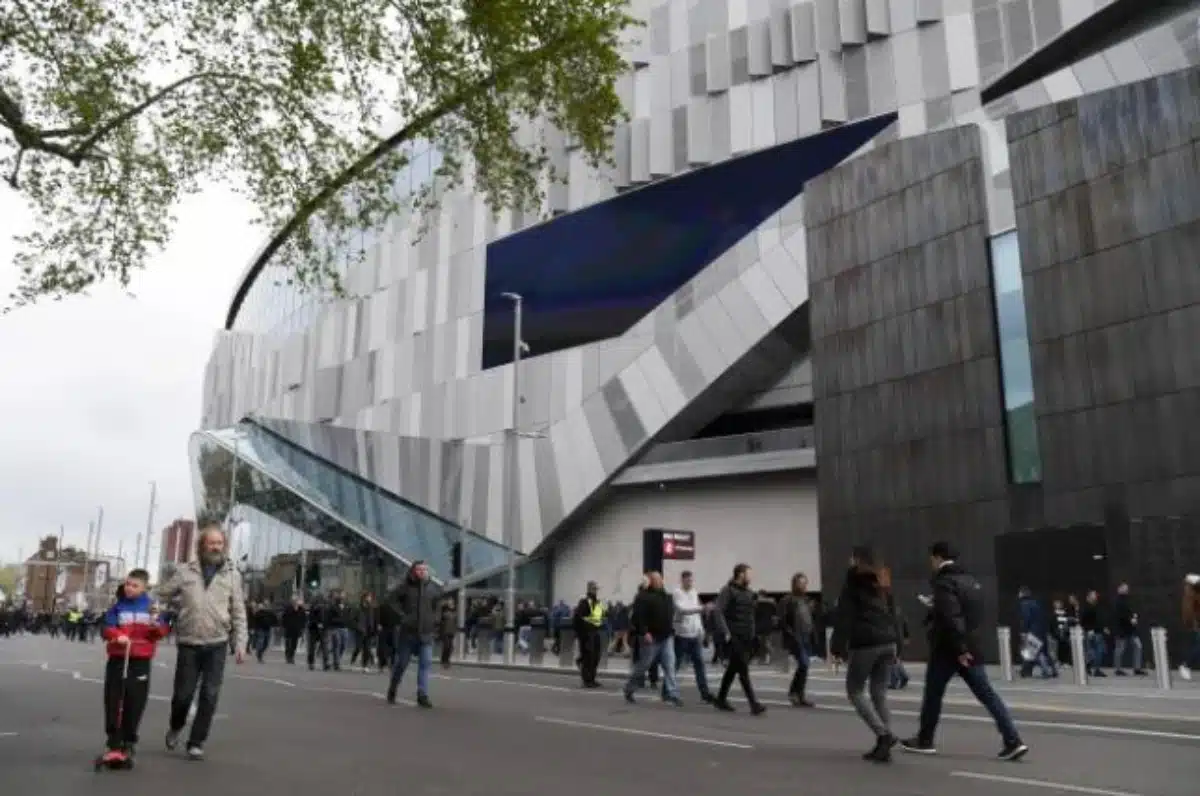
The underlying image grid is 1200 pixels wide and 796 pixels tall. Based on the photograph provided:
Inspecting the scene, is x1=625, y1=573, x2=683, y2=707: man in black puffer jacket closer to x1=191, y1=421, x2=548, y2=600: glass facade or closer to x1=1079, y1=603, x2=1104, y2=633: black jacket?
x1=1079, y1=603, x2=1104, y2=633: black jacket

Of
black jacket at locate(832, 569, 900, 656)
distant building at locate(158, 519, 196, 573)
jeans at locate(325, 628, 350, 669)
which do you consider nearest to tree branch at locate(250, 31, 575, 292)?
black jacket at locate(832, 569, 900, 656)

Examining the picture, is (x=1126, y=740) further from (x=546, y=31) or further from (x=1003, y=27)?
(x=1003, y=27)

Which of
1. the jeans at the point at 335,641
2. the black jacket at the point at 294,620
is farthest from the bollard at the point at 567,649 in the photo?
the black jacket at the point at 294,620

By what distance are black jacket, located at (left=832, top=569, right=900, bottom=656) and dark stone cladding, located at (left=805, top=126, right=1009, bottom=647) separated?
16.7 metres

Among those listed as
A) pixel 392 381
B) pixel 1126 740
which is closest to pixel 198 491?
pixel 392 381

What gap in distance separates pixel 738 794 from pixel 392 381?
41824 mm

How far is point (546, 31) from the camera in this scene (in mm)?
14039

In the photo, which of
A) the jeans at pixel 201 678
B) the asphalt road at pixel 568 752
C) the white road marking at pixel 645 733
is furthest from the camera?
the white road marking at pixel 645 733

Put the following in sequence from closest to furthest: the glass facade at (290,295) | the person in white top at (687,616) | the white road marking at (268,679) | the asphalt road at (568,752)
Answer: the asphalt road at (568,752), the person in white top at (687,616), the white road marking at (268,679), the glass facade at (290,295)

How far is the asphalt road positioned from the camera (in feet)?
22.2

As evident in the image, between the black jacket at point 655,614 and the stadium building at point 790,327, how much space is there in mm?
7536

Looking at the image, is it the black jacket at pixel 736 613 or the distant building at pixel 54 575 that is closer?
the black jacket at pixel 736 613

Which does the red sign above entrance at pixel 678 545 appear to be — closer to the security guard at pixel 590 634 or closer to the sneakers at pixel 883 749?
the security guard at pixel 590 634

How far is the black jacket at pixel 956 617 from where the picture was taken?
8180mm
